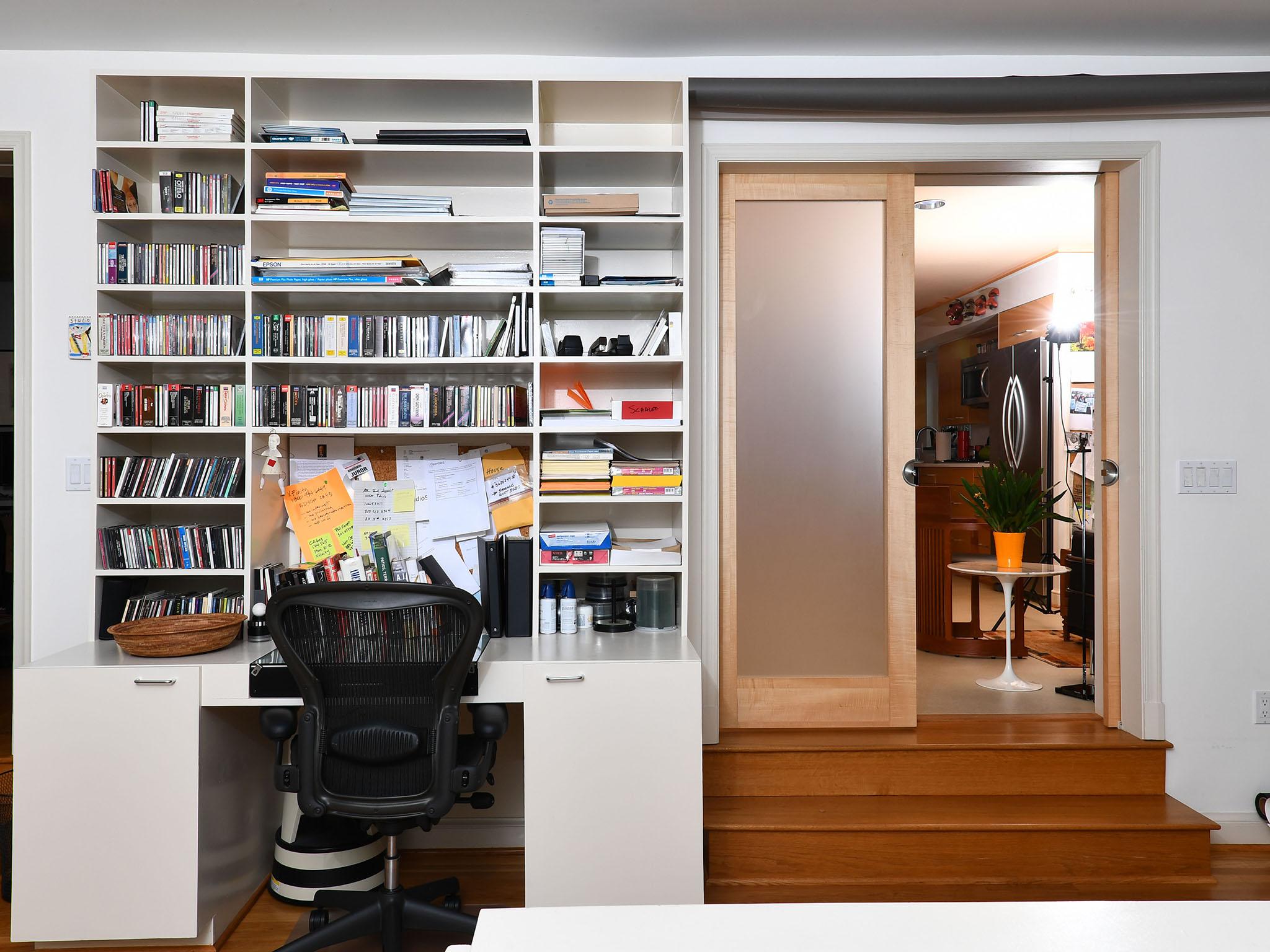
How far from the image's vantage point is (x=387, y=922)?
216 cm

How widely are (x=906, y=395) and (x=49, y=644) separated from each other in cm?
302

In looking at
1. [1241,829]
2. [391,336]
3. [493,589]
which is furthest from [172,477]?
[1241,829]

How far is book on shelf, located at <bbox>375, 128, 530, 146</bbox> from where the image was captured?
256cm

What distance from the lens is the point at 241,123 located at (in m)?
2.67

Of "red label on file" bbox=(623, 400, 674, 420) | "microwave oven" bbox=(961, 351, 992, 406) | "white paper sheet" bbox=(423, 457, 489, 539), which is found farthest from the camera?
"microwave oven" bbox=(961, 351, 992, 406)

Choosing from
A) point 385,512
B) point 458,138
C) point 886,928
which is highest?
point 458,138

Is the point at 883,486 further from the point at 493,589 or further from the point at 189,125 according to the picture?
the point at 189,125

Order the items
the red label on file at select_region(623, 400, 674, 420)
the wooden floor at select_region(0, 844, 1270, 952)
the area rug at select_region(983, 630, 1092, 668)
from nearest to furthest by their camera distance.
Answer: the wooden floor at select_region(0, 844, 1270, 952), the red label on file at select_region(623, 400, 674, 420), the area rug at select_region(983, 630, 1092, 668)

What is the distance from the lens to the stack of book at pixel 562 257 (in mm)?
2605

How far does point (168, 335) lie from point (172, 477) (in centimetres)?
43

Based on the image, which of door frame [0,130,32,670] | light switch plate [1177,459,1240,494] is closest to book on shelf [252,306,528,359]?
door frame [0,130,32,670]

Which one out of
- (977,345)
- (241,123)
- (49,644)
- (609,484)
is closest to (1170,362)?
(609,484)

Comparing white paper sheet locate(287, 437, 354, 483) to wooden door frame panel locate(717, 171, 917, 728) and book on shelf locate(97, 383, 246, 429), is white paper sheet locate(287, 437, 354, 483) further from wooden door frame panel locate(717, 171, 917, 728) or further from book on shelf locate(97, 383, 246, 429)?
wooden door frame panel locate(717, 171, 917, 728)

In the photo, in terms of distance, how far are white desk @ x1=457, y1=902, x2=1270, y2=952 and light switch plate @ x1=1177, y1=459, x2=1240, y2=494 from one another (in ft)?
7.76
